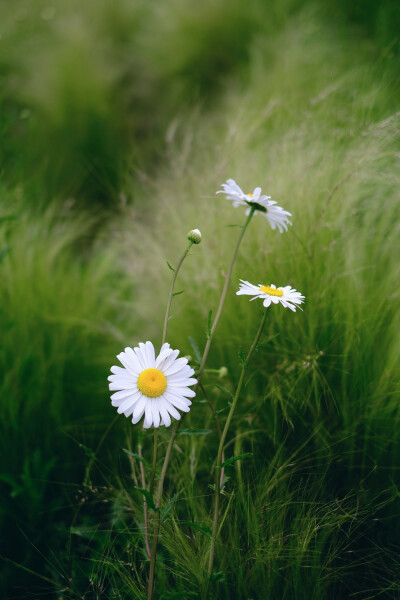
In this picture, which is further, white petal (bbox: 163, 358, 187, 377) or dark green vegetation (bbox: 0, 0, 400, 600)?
dark green vegetation (bbox: 0, 0, 400, 600)

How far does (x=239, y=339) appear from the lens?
1179mm

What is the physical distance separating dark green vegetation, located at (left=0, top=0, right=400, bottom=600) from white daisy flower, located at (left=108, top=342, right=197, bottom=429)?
158 millimetres

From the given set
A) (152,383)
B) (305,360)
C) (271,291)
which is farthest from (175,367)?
(305,360)

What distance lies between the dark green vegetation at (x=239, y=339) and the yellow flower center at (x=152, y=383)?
0.59 ft

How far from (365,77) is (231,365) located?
115cm

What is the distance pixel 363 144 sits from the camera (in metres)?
1.29

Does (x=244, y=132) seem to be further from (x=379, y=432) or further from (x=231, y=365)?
(x=379, y=432)

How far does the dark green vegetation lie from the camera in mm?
886

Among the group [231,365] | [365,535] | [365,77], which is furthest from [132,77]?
[365,535]

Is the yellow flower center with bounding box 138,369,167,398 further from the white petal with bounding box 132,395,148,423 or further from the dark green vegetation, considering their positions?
the dark green vegetation

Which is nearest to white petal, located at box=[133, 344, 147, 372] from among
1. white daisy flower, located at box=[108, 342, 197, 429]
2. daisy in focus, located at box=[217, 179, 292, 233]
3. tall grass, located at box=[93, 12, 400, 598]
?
white daisy flower, located at box=[108, 342, 197, 429]

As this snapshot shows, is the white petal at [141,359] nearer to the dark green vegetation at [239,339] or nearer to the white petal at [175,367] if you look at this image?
the white petal at [175,367]

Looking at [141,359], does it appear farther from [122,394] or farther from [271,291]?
[271,291]

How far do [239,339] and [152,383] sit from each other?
0.50 metres
